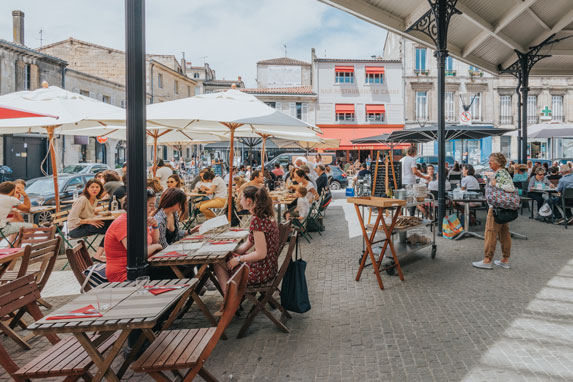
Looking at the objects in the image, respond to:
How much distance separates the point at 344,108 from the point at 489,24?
71.1 feet

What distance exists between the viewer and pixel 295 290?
153 inches

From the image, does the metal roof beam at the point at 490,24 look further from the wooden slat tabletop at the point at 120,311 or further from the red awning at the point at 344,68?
the red awning at the point at 344,68

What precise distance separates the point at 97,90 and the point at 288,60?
18993mm

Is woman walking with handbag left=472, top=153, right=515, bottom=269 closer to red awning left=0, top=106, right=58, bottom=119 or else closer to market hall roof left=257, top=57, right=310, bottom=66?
red awning left=0, top=106, right=58, bottom=119

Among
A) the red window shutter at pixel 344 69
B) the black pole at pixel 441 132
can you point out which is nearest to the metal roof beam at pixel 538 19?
the black pole at pixel 441 132

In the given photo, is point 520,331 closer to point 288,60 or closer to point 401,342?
point 401,342

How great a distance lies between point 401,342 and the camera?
3488 mm

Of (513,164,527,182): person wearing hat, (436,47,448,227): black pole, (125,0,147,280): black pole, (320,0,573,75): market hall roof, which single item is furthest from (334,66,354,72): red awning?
(125,0,147,280): black pole

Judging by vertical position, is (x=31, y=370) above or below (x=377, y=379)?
above

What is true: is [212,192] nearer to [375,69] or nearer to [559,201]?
[559,201]

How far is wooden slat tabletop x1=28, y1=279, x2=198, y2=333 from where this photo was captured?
2156 mm

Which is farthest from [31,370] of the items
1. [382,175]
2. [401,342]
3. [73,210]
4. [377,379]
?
[382,175]

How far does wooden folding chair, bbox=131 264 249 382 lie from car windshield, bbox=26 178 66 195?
9056 mm

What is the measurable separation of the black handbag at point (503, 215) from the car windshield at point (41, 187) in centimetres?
994
